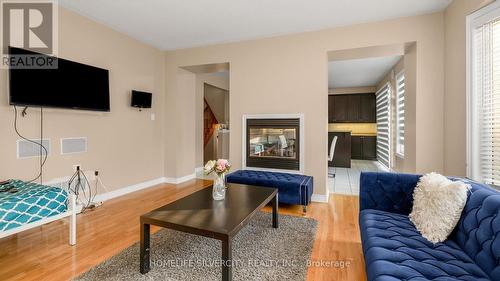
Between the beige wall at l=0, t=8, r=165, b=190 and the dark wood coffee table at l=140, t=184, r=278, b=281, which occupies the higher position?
the beige wall at l=0, t=8, r=165, b=190

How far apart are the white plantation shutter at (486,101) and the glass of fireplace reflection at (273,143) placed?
209cm

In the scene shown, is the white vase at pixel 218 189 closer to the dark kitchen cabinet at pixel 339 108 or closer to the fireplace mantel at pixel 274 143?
the fireplace mantel at pixel 274 143

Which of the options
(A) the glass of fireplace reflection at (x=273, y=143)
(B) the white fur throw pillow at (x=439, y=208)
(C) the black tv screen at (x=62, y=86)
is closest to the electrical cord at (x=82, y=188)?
(C) the black tv screen at (x=62, y=86)

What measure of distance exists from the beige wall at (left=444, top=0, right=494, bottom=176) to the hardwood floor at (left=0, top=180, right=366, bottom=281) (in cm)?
133

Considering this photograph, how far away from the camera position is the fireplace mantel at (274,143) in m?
3.66

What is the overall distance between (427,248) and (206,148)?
232 inches

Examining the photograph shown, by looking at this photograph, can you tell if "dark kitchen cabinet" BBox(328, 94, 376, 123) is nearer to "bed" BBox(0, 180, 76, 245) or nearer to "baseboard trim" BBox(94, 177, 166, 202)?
"baseboard trim" BBox(94, 177, 166, 202)

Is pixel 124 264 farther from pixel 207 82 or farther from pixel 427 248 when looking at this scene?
pixel 207 82

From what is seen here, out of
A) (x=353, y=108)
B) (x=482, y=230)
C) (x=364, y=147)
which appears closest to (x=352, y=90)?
(x=353, y=108)

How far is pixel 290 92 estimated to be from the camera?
12.2ft

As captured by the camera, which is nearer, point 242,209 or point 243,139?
point 242,209

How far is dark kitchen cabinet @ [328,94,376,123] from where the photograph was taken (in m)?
7.69

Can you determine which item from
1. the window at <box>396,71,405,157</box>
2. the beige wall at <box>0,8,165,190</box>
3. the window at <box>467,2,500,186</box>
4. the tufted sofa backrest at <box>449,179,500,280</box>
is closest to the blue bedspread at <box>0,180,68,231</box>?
the beige wall at <box>0,8,165,190</box>

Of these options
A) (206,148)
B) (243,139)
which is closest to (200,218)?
(243,139)
